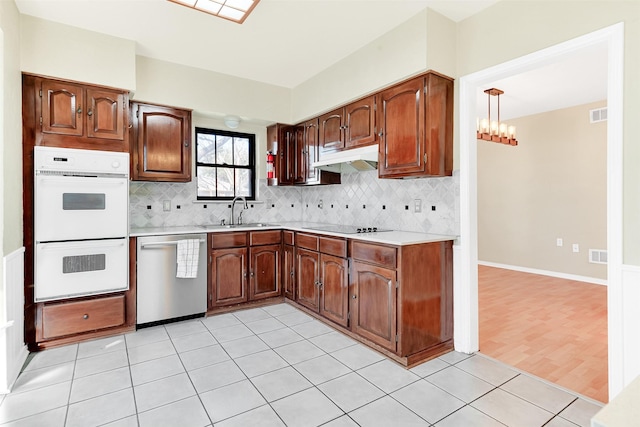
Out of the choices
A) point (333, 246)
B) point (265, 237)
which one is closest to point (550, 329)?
point (333, 246)

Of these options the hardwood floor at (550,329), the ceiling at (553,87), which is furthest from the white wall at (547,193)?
the hardwood floor at (550,329)

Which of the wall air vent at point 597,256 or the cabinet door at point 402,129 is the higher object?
the cabinet door at point 402,129

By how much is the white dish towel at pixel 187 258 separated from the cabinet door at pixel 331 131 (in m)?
1.75

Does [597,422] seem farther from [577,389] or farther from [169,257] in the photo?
[169,257]

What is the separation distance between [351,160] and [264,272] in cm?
164

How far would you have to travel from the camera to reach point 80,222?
280 centimetres

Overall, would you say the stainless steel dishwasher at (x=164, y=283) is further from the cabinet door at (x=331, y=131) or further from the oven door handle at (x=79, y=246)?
the cabinet door at (x=331, y=131)

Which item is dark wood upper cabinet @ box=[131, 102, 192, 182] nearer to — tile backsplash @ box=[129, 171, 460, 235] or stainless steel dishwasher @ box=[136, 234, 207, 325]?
tile backsplash @ box=[129, 171, 460, 235]

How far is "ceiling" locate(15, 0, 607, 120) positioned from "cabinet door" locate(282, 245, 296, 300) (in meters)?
2.08

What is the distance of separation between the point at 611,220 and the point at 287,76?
3.33 metres

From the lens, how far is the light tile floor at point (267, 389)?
185 cm

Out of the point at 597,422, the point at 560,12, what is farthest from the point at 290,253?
the point at 597,422

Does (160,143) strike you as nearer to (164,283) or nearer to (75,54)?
(75,54)

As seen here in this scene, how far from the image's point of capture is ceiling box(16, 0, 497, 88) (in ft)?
8.21
